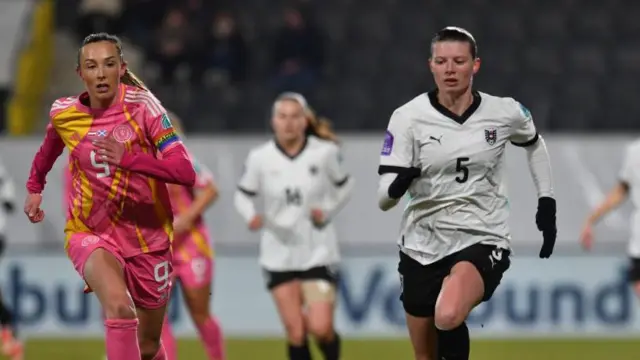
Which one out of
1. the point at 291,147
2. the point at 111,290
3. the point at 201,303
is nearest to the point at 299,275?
the point at 201,303

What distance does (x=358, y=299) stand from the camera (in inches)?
521

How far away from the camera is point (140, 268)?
6.61 m

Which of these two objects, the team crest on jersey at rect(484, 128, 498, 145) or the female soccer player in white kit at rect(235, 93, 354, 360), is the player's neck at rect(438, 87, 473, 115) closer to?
the team crest on jersey at rect(484, 128, 498, 145)

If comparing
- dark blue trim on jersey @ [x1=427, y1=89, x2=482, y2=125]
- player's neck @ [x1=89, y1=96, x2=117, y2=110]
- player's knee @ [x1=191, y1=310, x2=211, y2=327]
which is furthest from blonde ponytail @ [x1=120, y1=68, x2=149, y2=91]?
player's knee @ [x1=191, y1=310, x2=211, y2=327]

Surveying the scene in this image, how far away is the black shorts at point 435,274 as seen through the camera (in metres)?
6.68

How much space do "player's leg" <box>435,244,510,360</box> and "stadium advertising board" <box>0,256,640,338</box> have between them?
641 cm

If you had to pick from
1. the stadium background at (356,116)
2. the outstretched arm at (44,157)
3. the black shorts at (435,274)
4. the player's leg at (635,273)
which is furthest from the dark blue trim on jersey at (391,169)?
the stadium background at (356,116)

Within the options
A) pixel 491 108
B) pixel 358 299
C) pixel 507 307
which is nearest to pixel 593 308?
pixel 507 307

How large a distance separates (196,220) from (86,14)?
7.09 metres

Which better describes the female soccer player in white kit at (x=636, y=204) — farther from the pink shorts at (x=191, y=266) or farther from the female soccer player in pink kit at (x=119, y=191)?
the female soccer player in pink kit at (x=119, y=191)

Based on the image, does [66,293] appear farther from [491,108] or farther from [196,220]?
[491,108]

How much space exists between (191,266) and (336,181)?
1259 mm

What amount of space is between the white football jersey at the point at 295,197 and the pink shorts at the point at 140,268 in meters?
2.55

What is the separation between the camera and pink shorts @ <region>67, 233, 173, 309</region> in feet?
21.2
